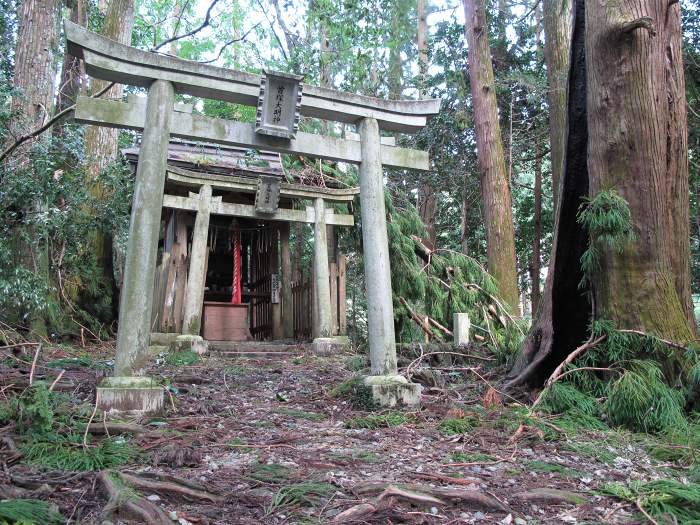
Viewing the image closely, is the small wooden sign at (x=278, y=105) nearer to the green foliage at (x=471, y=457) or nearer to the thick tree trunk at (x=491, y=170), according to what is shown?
the green foliage at (x=471, y=457)

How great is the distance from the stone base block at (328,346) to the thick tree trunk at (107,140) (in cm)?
401

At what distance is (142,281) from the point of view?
4512 mm

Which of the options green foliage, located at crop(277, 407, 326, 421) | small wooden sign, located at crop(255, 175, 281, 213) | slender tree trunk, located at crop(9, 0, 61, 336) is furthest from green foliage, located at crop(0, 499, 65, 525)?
small wooden sign, located at crop(255, 175, 281, 213)

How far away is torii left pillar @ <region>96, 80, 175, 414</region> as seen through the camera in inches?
170

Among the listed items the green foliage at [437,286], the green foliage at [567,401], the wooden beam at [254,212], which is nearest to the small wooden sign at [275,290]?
the wooden beam at [254,212]

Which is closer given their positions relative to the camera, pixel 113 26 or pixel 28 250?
pixel 28 250

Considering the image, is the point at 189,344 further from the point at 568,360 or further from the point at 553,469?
the point at 553,469

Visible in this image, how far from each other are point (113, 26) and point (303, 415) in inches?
329

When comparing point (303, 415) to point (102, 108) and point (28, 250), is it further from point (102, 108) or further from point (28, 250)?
point (28, 250)

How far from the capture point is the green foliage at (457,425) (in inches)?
169

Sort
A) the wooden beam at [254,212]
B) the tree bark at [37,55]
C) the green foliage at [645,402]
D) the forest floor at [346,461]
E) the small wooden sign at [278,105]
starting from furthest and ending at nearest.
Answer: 1. the wooden beam at [254,212]
2. the tree bark at [37,55]
3. the small wooden sign at [278,105]
4. the green foliage at [645,402]
5. the forest floor at [346,461]

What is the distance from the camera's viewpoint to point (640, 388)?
4277 millimetres

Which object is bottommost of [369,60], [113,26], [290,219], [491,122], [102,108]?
[102,108]

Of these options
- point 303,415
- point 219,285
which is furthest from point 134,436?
point 219,285
